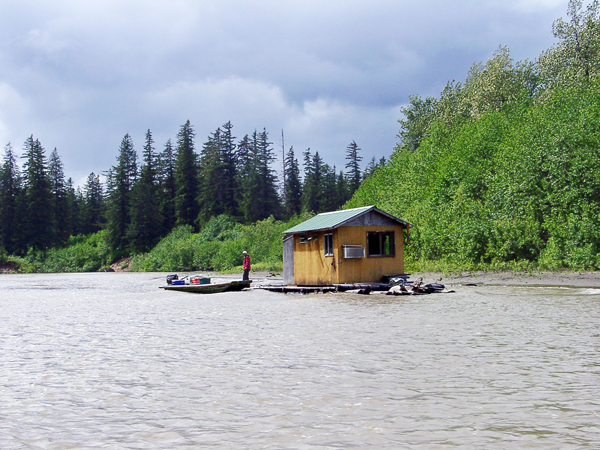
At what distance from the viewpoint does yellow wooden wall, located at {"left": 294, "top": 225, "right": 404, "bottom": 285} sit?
27828 millimetres

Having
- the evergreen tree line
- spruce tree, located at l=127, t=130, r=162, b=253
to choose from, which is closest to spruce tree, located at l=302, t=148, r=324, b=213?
the evergreen tree line

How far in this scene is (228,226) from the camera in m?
83.8

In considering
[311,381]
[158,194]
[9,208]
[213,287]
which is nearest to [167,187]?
[158,194]

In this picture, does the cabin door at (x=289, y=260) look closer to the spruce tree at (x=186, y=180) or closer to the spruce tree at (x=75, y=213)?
the spruce tree at (x=186, y=180)

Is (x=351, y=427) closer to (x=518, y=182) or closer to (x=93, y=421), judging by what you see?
(x=93, y=421)

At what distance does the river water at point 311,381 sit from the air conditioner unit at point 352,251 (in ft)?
27.2

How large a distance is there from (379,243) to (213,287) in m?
9.52

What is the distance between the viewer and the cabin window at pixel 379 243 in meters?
28.7

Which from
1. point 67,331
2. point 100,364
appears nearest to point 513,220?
point 67,331

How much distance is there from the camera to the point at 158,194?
97312mm

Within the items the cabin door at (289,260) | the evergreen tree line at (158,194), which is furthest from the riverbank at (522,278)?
the evergreen tree line at (158,194)

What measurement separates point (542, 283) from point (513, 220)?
8.27 m

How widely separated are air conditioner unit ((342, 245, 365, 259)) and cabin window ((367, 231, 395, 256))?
0.88m

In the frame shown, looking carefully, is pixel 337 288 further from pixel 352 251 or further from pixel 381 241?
pixel 381 241
